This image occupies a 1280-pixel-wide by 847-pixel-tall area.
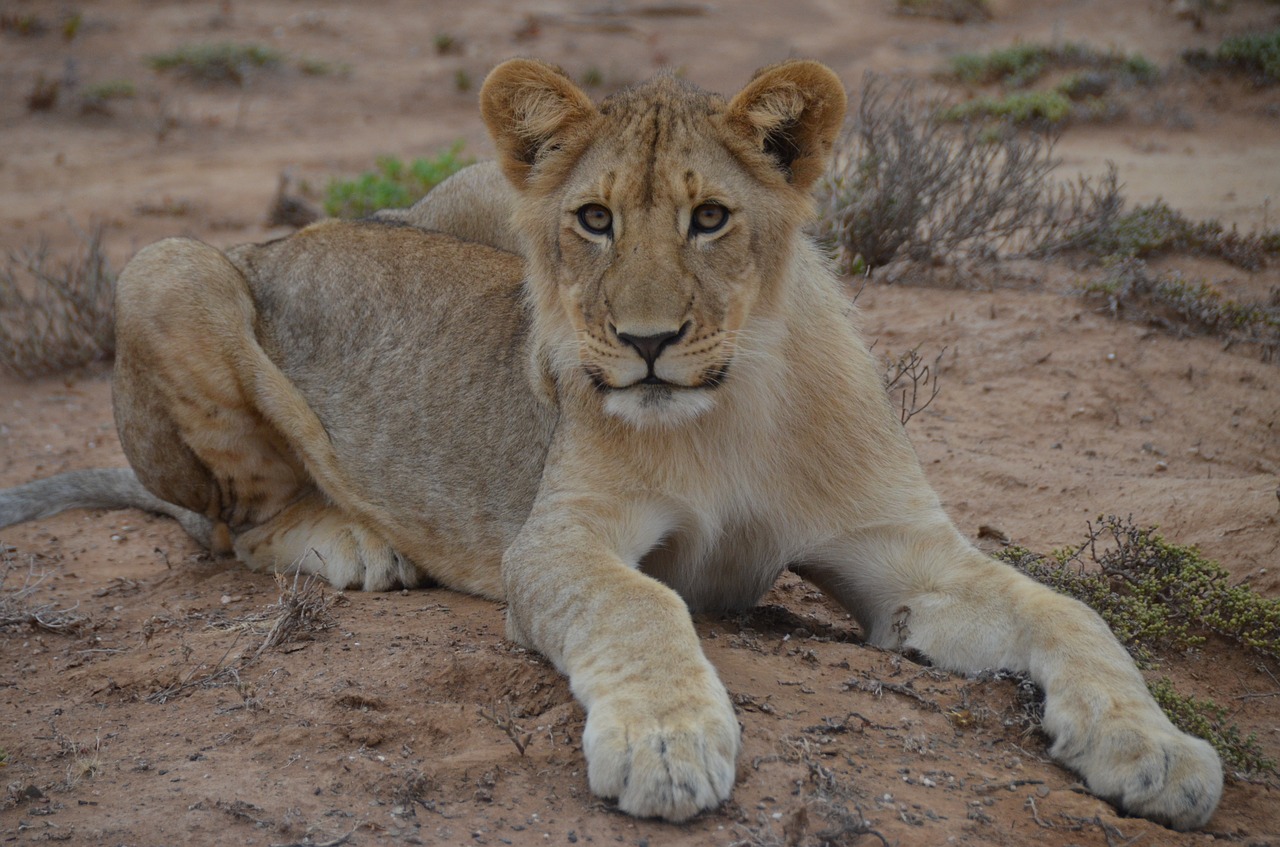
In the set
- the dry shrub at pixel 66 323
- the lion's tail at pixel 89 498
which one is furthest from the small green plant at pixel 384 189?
the lion's tail at pixel 89 498

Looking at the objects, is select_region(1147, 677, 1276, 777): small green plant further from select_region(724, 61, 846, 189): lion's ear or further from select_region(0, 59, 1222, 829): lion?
select_region(724, 61, 846, 189): lion's ear

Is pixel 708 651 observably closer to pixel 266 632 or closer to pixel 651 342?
pixel 651 342

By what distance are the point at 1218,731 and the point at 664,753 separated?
201 centimetres

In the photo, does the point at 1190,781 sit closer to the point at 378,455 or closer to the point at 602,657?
the point at 602,657

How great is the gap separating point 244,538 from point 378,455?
0.88m

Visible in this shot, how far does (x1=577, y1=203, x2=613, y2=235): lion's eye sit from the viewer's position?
164 inches

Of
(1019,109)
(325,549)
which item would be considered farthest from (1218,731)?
(1019,109)

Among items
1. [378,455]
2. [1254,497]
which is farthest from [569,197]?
[1254,497]

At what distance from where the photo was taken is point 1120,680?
3.83 meters

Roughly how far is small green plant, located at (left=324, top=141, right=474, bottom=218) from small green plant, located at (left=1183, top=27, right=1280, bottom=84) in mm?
8500

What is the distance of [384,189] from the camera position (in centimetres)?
1083

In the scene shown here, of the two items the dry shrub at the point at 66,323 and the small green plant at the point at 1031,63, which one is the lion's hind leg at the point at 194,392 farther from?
the small green plant at the point at 1031,63

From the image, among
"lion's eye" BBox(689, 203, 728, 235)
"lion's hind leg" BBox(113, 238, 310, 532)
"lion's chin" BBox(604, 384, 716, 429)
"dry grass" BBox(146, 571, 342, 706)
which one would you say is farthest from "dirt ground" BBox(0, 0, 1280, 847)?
"lion's eye" BBox(689, 203, 728, 235)

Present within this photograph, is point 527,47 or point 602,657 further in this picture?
point 527,47
